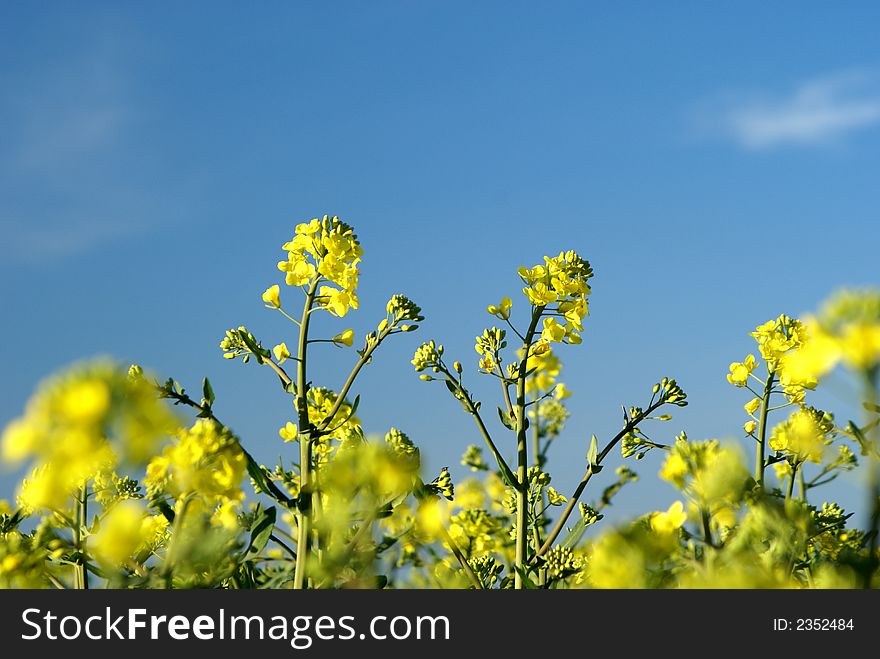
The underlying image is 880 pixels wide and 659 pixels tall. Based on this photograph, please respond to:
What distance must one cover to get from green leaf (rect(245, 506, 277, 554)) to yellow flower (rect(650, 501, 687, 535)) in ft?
3.19

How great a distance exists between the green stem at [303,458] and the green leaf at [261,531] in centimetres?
Answer: 8

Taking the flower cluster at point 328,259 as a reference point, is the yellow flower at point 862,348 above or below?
below

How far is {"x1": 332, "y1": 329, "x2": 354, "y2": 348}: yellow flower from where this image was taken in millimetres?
3195

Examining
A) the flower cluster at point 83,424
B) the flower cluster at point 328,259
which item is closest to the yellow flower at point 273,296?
the flower cluster at point 328,259

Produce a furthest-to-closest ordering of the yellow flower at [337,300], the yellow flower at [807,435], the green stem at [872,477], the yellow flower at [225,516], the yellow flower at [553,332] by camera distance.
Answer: the yellow flower at [553,332]
the yellow flower at [807,435]
the yellow flower at [337,300]
the yellow flower at [225,516]
the green stem at [872,477]

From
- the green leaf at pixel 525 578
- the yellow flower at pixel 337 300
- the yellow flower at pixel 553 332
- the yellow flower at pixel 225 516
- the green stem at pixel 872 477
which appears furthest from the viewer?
the yellow flower at pixel 553 332

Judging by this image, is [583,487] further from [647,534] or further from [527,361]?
[647,534]

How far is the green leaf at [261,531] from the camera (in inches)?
89.3

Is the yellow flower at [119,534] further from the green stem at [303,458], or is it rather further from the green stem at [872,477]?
the green stem at [872,477]

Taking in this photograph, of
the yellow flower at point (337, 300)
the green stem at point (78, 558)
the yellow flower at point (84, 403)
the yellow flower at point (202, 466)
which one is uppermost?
the yellow flower at point (337, 300)

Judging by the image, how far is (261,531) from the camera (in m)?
2.28

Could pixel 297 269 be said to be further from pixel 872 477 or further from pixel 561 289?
pixel 872 477
